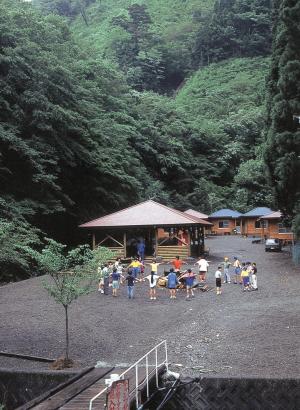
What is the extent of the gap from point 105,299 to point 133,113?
34017mm

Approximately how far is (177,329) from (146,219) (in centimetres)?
1536

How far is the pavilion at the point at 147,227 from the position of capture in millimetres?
28734

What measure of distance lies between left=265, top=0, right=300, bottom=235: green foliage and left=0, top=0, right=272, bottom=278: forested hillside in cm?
1235

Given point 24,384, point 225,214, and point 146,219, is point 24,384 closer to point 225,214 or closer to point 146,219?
point 146,219

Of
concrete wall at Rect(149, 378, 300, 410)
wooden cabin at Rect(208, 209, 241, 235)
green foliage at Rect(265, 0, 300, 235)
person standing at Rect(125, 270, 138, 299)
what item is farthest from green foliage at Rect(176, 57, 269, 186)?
concrete wall at Rect(149, 378, 300, 410)

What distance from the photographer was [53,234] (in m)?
33.2

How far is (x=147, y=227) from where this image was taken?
95.3 ft

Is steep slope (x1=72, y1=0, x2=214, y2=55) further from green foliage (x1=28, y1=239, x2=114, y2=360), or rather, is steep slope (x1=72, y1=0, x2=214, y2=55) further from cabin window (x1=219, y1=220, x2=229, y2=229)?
green foliage (x1=28, y1=239, x2=114, y2=360)

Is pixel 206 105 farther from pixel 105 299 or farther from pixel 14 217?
pixel 105 299

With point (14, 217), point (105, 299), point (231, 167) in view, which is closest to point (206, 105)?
point (231, 167)

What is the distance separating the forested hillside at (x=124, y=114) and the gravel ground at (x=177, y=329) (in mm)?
2224

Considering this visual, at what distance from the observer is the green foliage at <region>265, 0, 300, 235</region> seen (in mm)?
25000

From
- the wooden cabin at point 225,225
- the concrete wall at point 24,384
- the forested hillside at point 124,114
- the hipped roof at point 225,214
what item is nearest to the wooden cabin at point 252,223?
the hipped roof at point 225,214

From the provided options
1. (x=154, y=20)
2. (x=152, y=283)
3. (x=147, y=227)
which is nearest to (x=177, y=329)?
(x=152, y=283)
